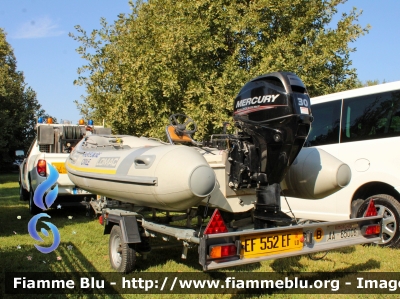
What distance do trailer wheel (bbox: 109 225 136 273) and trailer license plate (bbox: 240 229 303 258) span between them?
193cm

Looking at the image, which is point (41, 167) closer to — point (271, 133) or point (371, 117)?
point (271, 133)

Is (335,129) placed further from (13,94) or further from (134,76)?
(13,94)

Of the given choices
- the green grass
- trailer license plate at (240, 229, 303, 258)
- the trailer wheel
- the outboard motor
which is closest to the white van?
the green grass

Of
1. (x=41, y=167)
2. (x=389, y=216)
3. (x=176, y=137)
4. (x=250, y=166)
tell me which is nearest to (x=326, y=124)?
(x=389, y=216)

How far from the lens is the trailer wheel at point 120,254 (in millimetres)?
5043

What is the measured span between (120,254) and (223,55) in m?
8.86

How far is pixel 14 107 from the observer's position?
34.5 m

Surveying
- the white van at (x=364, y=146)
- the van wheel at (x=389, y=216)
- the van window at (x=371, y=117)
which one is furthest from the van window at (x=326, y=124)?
the van wheel at (x=389, y=216)

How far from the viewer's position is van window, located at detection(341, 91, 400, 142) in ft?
20.5

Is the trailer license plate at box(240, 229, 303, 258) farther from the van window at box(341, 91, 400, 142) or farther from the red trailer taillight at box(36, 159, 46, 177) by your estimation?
the red trailer taillight at box(36, 159, 46, 177)

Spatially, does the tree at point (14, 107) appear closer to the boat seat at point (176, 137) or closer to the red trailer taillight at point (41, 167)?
the red trailer taillight at point (41, 167)

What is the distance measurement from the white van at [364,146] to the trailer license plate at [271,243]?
102 inches

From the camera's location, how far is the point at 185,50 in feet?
40.5

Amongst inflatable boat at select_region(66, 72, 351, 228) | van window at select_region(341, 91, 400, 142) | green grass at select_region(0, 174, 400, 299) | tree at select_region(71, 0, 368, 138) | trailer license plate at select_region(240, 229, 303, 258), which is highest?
tree at select_region(71, 0, 368, 138)
